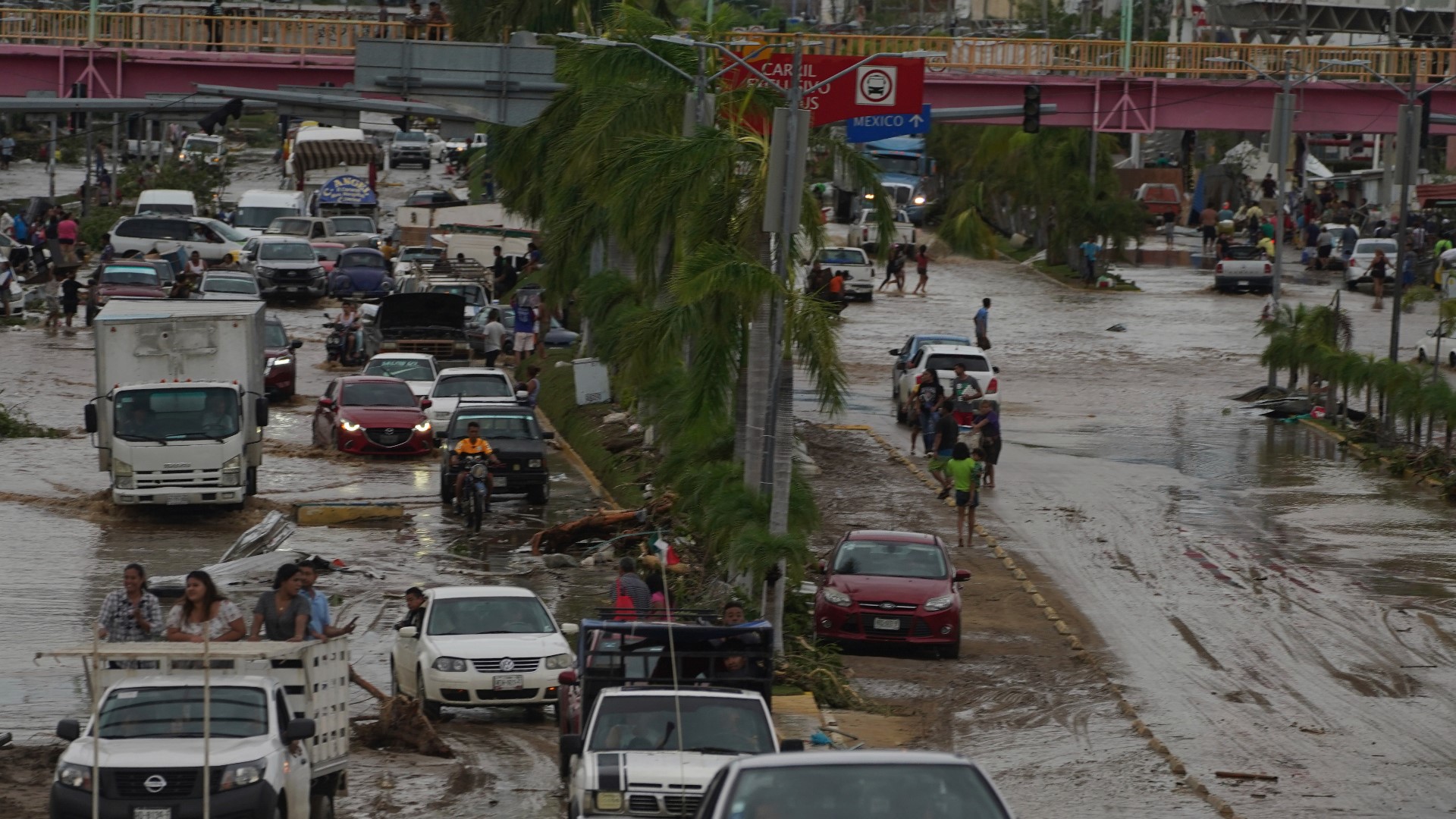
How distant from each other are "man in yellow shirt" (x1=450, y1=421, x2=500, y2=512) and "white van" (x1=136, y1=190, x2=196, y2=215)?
38464mm

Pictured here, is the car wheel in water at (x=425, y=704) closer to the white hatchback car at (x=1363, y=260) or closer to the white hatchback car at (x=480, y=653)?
the white hatchback car at (x=480, y=653)

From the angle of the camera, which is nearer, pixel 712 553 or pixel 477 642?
pixel 477 642

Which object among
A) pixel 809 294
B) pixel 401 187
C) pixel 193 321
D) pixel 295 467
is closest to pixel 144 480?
pixel 193 321

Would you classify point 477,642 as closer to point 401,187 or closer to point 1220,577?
point 1220,577

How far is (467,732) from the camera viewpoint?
1847cm

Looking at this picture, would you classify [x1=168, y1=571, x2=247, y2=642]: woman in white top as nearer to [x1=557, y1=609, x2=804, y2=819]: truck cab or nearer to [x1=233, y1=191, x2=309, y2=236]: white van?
[x1=557, y1=609, x2=804, y2=819]: truck cab

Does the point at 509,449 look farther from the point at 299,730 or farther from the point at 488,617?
the point at 299,730

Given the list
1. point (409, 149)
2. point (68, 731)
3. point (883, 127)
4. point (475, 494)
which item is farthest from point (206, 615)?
point (409, 149)

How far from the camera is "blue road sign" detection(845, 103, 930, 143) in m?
36.4

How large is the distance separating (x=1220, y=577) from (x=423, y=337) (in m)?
24.4

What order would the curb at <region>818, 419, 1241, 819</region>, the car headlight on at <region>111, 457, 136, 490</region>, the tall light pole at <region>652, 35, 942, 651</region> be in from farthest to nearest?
the car headlight on at <region>111, 457, 136, 490</region>, the tall light pole at <region>652, 35, 942, 651</region>, the curb at <region>818, 419, 1241, 819</region>

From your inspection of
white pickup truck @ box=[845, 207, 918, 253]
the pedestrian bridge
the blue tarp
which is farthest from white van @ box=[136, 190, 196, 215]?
white pickup truck @ box=[845, 207, 918, 253]

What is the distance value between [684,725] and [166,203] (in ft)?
187

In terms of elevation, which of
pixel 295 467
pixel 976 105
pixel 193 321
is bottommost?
pixel 295 467
